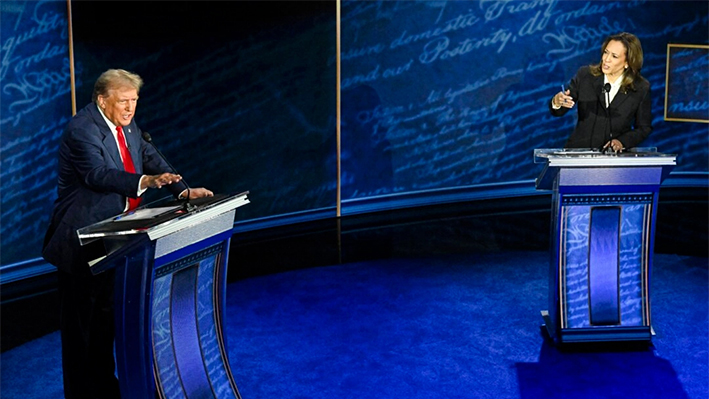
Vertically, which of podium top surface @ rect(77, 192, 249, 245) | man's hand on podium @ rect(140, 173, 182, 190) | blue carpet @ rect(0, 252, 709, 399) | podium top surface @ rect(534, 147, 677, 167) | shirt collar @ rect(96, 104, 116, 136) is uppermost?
shirt collar @ rect(96, 104, 116, 136)

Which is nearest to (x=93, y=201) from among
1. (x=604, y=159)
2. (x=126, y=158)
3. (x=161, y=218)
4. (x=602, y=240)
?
(x=126, y=158)

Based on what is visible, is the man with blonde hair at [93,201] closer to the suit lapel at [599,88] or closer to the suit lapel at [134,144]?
the suit lapel at [134,144]

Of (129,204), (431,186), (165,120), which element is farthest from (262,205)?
(129,204)

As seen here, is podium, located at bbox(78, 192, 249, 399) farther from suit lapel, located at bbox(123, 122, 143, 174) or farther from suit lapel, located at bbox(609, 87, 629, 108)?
suit lapel, located at bbox(609, 87, 629, 108)

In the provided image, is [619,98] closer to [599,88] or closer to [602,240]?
[599,88]

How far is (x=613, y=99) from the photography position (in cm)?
434

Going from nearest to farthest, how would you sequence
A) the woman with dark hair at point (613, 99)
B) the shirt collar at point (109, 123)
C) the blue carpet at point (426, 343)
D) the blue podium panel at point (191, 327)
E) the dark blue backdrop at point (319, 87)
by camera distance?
the blue podium panel at point (191, 327), the shirt collar at point (109, 123), the blue carpet at point (426, 343), the woman with dark hair at point (613, 99), the dark blue backdrop at point (319, 87)

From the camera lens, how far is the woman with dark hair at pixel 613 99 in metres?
4.21

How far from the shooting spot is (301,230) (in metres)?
6.74

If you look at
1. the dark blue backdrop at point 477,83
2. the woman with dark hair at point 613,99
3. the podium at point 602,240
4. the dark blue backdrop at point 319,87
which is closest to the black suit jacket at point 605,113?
the woman with dark hair at point 613,99

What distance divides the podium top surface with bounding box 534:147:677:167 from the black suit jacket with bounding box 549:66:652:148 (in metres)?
0.35

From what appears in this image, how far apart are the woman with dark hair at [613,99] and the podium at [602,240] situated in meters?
0.29

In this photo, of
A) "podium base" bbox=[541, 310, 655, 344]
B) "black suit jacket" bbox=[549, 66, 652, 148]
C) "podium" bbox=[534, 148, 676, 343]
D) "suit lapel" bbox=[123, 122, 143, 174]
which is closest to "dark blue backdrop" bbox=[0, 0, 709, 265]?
"suit lapel" bbox=[123, 122, 143, 174]

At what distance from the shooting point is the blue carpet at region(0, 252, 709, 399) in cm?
371
